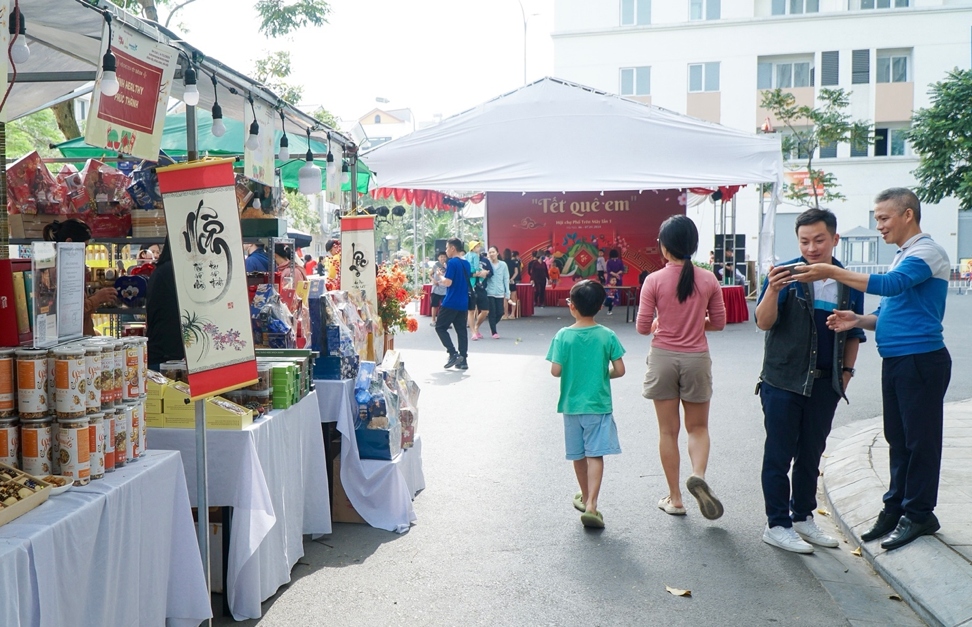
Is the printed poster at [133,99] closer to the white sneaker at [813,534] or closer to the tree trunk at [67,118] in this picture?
the white sneaker at [813,534]

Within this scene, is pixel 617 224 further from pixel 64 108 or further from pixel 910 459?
pixel 910 459

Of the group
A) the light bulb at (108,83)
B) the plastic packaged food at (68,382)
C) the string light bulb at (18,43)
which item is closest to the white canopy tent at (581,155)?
the light bulb at (108,83)

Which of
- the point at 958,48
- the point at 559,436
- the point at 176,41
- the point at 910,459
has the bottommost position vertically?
the point at 559,436

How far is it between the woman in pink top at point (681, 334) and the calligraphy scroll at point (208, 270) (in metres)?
2.63

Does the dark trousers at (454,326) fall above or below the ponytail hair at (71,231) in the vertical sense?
below

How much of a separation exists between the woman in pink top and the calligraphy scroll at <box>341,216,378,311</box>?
2.35 m

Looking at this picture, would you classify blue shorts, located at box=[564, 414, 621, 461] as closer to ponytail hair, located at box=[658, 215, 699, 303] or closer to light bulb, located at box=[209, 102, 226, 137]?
ponytail hair, located at box=[658, 215, 699, 303]

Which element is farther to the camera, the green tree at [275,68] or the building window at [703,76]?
the building window at [703,76]

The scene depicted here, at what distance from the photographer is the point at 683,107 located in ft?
132

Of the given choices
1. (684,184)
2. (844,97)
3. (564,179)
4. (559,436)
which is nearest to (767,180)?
(684,184)

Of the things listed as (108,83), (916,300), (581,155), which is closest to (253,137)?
(108,83)

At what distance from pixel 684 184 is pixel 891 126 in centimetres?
3037

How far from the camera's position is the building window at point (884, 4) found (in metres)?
40.3

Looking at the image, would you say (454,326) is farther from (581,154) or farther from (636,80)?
(636,80)
